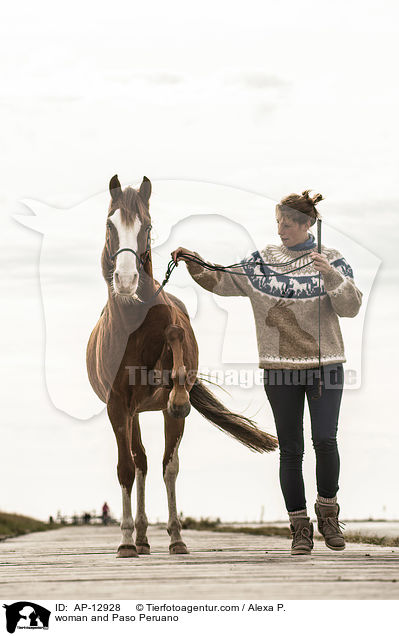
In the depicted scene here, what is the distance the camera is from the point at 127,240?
23.2 ft

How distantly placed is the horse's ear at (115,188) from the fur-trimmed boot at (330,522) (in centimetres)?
292

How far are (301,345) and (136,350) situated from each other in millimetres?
1333

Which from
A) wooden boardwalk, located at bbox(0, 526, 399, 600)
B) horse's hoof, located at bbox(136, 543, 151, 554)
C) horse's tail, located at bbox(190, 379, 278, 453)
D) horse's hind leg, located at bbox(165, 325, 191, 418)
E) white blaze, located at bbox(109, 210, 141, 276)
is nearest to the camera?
wooden boardwalk, located at bbox(0, 526, 399, 600)

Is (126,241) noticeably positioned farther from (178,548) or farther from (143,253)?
(178,548)

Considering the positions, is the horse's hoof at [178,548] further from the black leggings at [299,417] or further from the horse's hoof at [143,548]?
the black leggings at [299,417]

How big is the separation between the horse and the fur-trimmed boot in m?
1.12

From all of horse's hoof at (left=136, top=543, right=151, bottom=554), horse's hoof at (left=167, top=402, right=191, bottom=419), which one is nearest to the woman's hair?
A: horse's hoof at (left=167, top=402, right=191, bottom=419)

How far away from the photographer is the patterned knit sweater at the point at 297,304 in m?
7.39

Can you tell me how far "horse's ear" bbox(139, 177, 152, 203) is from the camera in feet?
24.3

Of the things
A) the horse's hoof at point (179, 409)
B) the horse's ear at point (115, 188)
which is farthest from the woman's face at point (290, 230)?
the horse's hoof at point (179, 409)

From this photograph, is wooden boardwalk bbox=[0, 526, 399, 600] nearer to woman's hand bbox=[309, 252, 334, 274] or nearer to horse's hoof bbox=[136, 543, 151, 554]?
horse's hoof bbox=[136, 543, 151, 554]
